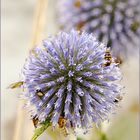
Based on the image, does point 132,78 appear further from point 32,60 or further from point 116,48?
point 32,60

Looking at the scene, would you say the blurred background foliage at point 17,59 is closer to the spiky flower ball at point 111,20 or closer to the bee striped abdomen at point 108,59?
the spiky flower ball at point 111,20

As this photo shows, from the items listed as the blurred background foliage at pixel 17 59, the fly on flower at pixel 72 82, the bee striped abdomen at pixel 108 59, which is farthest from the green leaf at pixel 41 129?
the blurred background foliage at pixel 17 59

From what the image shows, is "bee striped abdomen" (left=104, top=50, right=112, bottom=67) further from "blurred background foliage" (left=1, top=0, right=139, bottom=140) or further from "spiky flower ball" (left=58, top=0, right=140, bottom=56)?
"blurred background foliage" (left=1, top=0, right=139, bottom=140)

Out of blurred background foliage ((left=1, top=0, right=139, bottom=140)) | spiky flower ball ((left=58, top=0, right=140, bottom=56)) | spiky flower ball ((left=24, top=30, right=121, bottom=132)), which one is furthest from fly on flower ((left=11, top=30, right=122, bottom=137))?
blurred background foliage ((left=1, top=0, right=139, bottom=140))

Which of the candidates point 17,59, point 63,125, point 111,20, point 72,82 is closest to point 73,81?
point 72,82

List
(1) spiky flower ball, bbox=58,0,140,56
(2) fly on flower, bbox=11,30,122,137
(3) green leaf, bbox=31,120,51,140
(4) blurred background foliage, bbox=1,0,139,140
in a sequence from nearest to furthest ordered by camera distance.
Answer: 1. (3) green leaf, bbox=31,120,51,140
2. (2) fly on flower, bbox=11,30,122,137
3. (1) spiky flower ball, bbox=58,0,140,56
4. (4) blurred background foliage, bbox=1,0,139,140

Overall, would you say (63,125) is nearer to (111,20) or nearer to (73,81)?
(73,81)

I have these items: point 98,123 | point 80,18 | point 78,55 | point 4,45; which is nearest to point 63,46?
point 78,55
